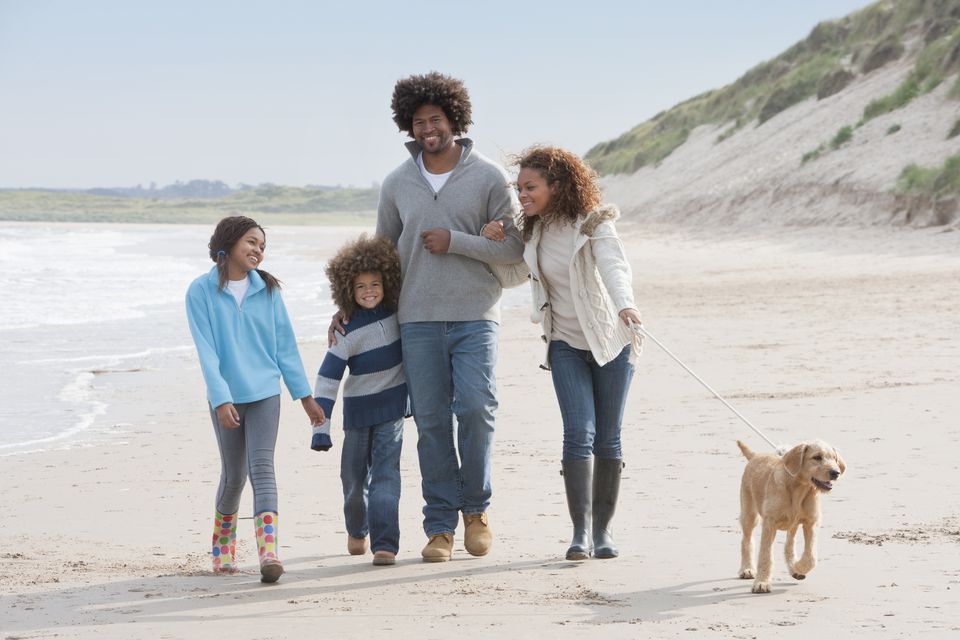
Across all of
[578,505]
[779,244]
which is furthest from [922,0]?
[578,505]

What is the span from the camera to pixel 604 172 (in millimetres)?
53312

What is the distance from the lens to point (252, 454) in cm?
502

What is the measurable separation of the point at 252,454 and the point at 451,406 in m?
0.91

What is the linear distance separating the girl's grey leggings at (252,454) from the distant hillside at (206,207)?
82.3m

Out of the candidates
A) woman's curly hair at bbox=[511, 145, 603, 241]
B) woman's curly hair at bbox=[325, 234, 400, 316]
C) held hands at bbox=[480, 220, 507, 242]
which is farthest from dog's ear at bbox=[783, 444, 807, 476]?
woman's curly hair at bbox=[325, 234, 400, 316]

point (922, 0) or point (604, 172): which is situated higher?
point (922, 0)

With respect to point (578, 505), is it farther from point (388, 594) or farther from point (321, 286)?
point (321, 286)

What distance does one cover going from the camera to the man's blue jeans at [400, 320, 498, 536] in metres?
5.34

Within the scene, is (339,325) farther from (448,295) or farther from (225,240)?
(225,240)

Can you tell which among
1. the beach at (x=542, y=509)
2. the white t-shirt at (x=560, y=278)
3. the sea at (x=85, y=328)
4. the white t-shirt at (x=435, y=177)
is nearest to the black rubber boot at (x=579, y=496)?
the beach at (x=542, y=509)

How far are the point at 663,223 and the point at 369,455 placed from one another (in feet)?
91.4

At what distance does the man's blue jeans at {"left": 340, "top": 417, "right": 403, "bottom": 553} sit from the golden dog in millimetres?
1462

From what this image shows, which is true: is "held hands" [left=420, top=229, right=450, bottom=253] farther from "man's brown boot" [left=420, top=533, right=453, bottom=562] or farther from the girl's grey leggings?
"man's brown boot" [left=420, top=533, right=453, bottom=562]

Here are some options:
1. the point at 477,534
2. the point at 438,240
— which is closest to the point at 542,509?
the point at 477,534
